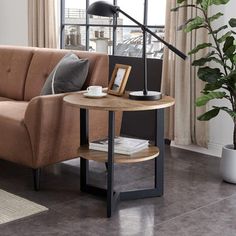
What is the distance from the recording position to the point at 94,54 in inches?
141

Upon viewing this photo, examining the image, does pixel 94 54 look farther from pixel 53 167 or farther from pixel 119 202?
pixel 119 202

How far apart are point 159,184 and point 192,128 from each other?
1202mm

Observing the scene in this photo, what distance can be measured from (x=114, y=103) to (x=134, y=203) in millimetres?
681

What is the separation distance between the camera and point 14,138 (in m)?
3.21

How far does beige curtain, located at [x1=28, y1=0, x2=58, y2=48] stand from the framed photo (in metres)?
2.54

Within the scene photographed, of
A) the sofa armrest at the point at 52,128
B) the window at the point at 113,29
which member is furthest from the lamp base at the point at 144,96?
the window at the point at 113,29

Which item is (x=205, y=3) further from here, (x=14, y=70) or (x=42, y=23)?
(x=42, y=23)

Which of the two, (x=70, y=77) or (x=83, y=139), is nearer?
(x=83, y=139)

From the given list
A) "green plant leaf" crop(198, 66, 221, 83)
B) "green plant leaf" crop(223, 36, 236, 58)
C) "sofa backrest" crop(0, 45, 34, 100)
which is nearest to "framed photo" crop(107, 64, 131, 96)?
"green plant leaf" crop(198, 66, 221, 83)

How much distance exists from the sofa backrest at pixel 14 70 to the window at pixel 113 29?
45.5 inches

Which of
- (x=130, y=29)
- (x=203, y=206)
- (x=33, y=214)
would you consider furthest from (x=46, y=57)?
(x=203, y=206)

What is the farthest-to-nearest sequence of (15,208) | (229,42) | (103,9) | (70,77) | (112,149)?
(70,77)
(229,42)
(103,9)
(15,208)
(112,149)

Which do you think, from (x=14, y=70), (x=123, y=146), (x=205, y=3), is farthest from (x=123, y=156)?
(x=14, y=70)

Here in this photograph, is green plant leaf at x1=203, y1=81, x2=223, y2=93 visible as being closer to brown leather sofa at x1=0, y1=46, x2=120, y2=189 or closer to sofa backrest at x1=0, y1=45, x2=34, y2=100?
brown leather sofa at x1=0, y1=46, x2=120, y2=189
